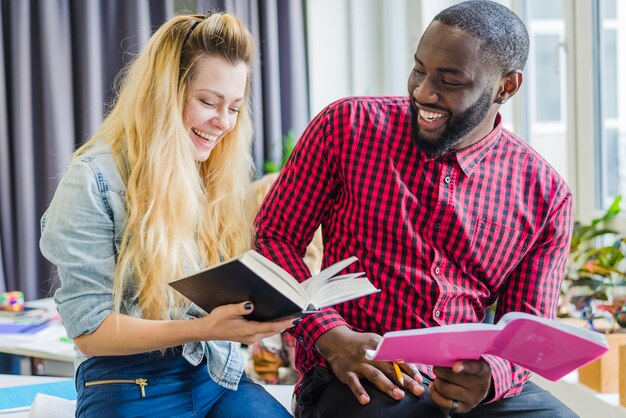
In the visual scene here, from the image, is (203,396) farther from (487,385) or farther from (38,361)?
(38,361)

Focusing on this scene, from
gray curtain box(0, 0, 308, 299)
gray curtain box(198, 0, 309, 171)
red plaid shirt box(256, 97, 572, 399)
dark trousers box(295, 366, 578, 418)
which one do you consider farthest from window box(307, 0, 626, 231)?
dark trousers box(295, 366, 578, 418)

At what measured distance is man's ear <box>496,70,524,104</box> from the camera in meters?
→ 1.56

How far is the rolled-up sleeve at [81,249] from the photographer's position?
1.38 meters

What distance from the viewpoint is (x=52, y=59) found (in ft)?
11.1

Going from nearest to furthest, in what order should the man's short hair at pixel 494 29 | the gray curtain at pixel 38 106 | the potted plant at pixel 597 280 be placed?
the man's short hair at pixel 494 29 < the potted plant at pixel 597 280 < the gray curtain at pixel 38 106

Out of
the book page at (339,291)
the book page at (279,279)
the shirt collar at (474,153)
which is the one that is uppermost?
the shirt collar at (474,153)

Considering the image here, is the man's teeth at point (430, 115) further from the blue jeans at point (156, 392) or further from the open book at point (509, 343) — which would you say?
the blue jeans at point (156, 392)

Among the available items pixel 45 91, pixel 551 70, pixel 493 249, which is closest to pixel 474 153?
pixel 493 249

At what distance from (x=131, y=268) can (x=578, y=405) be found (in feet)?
3.90

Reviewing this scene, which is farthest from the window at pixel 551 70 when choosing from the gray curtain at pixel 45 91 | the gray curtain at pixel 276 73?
the gray curtain at pixel 45 91

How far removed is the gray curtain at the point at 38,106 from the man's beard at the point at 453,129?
7.32 feet

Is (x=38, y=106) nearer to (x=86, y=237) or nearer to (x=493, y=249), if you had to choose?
(x=86, y=237)

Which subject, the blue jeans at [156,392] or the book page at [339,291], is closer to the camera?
the book page at [339,291]

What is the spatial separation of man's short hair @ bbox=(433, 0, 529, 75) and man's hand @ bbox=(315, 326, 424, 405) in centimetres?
59
